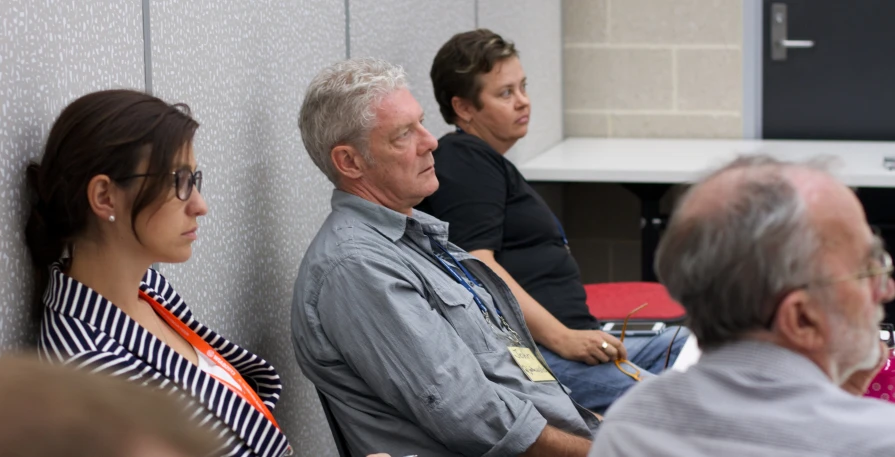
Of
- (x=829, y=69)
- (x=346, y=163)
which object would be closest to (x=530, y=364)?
(x=346, y=163)

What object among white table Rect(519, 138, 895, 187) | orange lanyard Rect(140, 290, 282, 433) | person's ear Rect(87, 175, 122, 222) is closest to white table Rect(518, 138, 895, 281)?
white table Rect(519, 138, 895, 187)

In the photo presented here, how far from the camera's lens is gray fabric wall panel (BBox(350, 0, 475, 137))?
2.56 meters

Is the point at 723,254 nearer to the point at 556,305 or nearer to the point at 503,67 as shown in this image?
the point at 556,305

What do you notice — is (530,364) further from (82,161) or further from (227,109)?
(82,161)

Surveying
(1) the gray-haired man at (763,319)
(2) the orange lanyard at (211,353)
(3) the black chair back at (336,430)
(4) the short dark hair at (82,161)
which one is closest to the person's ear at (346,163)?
(3) the black chair back at (336,430)

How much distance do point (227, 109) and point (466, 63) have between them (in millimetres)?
935

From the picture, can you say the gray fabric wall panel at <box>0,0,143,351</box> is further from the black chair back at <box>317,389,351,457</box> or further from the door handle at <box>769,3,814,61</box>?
the door handle at <box>769,3,814,61</box>

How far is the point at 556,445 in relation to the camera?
187 cm

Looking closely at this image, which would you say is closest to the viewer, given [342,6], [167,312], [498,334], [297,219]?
[167,312]

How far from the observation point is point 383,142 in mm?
2041

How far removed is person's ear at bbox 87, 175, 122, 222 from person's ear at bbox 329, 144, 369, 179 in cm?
67

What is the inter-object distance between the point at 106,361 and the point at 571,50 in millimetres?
3772

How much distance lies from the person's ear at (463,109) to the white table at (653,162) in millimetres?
1114

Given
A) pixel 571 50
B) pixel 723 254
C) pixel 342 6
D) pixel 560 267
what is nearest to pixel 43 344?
pixel 723 254
